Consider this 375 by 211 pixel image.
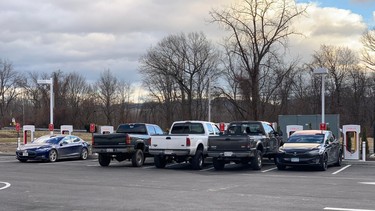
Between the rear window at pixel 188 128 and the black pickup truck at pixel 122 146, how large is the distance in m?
1.60

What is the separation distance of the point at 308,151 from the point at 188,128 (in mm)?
5147

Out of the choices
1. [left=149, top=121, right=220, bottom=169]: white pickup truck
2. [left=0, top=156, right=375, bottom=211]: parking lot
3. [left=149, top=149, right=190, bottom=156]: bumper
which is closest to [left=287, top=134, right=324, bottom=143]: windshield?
[left=0, top=156, right=375, bottom=211]: parking lot

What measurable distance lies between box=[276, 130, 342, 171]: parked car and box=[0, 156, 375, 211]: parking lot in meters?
0.49

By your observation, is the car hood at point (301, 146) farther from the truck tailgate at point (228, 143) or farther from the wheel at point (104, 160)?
the wheel at point (104, 160)

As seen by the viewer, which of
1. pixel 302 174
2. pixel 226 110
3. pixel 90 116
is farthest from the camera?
pixel 90 116

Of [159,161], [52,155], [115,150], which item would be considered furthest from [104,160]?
[52,155]

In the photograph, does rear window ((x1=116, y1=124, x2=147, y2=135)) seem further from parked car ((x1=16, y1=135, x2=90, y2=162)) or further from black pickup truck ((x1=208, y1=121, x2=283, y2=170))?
black pickup truck ((x1=208, y1=121, x2=283, y2=170))

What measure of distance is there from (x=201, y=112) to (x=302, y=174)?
173 ft

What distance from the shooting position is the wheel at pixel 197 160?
68.9ft

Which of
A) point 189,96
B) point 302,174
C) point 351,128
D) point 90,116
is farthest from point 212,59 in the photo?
point 302,174

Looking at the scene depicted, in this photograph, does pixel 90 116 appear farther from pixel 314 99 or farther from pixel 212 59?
pixel 314 99

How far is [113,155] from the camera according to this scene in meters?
22.4

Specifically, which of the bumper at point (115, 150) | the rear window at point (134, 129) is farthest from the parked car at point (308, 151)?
the rear window at point (134, 129)

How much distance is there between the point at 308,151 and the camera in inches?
795
